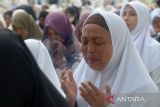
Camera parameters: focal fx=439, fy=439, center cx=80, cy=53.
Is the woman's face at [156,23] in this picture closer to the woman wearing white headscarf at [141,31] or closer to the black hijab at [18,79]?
the woman wearing white headscarf at [141,31]

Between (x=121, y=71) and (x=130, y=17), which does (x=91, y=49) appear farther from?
(x=130, y=17)

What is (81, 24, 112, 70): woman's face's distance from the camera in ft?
8.92

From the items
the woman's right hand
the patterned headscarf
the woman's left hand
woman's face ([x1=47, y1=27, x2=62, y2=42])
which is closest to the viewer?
the woman's left hand

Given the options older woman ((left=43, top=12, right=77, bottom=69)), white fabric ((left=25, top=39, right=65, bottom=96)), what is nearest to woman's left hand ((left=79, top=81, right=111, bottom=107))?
white fabric ((left=25, top=39, right=65, bottom=96))

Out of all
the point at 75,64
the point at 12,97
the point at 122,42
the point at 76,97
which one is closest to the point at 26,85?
the point at 12,97

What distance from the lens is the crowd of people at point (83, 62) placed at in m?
1.48

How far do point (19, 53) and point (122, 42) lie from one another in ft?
4.81

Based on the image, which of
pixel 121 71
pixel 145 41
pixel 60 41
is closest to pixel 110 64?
pixel 121 71

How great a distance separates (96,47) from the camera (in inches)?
108

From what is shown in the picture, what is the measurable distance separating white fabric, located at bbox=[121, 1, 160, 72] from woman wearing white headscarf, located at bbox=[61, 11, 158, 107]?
152 centimetres

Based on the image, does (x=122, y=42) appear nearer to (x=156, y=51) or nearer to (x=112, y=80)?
(x=112, y=80)

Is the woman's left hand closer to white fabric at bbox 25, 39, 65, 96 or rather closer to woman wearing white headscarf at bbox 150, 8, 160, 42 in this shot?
white fabric at bbox 25, 39, 65, 96

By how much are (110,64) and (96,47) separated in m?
0.14

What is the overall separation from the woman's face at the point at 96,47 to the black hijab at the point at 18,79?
121cm
